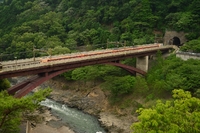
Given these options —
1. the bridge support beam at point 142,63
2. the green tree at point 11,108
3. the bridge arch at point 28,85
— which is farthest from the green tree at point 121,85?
the green tree at point 11,108

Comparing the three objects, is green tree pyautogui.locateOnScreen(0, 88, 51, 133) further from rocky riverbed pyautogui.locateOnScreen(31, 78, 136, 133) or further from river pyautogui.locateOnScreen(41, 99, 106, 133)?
river pyautogui.locateOnScreen(41, 99, 106, 133)

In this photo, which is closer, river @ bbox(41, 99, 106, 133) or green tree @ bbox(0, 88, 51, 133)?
green tree @ bbox(0, 88, 51, 133)

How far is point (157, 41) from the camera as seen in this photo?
57.8 m

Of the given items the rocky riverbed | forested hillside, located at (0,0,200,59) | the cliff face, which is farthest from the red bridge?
forested hillside, located at (0,0,200,59)

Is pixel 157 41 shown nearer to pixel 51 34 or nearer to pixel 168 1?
pixel 168 1

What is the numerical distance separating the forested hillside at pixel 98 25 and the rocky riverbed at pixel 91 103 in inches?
404

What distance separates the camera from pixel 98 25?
221ft

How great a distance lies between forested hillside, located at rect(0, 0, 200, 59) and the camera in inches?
2196

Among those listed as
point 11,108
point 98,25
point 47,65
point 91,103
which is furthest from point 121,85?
point 98,25

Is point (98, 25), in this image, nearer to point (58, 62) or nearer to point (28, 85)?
point (58, 62)

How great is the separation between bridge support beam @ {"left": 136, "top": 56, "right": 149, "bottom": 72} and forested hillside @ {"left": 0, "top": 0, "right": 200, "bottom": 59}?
9053 millimetres

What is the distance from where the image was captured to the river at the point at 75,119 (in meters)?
32.8

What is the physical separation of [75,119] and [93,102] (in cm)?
630

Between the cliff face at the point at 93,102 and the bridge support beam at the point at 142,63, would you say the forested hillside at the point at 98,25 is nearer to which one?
the bridge support beam at the point at 142,63
